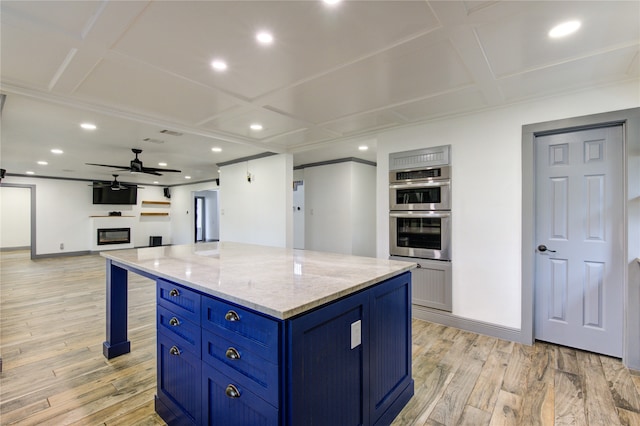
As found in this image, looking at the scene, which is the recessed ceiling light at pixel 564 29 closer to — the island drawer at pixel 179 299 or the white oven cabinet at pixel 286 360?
the white oven cabinet at pixel 286 360

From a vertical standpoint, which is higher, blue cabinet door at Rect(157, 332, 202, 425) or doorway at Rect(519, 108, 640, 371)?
doorway at Rect(519, 108, 640, 371)

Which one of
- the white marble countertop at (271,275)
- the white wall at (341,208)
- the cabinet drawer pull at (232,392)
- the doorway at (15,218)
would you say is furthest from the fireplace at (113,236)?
the cabinet drawer pull at (232,392)

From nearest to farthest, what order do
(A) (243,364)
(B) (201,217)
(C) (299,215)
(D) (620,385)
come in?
(A) (243,364) < (D) (620,385) < (C) (299,215) < (B) (201,217)

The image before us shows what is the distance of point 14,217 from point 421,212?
12898 mm

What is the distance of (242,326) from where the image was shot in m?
1.28

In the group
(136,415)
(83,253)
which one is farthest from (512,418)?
(83,253)

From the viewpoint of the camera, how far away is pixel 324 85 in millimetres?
2586

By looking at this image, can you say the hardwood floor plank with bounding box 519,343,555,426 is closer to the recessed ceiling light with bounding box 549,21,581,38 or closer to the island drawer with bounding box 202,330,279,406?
the island drawer with bounding box 202,330,279,406

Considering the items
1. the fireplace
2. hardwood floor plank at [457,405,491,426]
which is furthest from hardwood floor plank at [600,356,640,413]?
the fireplace

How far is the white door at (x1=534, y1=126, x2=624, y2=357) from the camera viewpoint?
8.41 feet

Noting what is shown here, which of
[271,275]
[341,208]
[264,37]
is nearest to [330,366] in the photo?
[271,275]

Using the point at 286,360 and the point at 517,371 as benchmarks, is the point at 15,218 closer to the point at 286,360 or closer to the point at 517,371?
the point at 286,360

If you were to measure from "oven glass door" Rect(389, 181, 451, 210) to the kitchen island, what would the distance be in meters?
1.62

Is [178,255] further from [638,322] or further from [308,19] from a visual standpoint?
[638,322]
